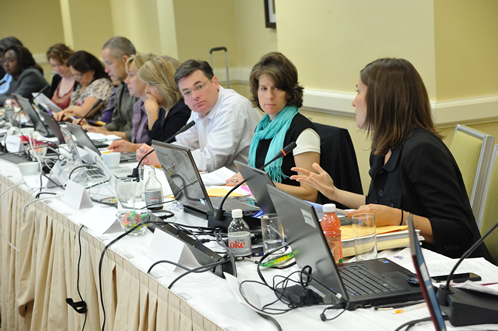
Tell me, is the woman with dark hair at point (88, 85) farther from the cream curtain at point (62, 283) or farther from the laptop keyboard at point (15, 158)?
the cream curtain at point (62, 283)

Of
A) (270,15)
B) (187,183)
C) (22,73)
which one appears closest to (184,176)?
(187,183)

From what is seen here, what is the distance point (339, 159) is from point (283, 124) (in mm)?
276

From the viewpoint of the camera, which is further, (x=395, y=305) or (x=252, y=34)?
(x=252, y=34)

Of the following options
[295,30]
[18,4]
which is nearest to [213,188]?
[295,30]

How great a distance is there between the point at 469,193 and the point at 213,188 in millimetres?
923

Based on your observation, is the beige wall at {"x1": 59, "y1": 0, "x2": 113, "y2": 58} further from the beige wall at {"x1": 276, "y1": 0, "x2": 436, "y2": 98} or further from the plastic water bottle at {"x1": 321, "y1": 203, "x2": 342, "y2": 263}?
the plastic water bottle at {"x1": 321, "y1": 203, "x2": 342, "y2": 263}

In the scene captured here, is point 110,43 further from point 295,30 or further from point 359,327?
point 359,327

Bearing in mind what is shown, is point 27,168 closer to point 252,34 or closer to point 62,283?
point 62,283

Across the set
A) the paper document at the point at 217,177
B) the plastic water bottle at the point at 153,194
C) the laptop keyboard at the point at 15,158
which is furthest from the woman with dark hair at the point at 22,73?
the plastic water bottle at the point at 153,194

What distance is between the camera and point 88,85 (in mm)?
4879

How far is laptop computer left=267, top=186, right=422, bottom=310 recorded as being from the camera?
98 centimetres

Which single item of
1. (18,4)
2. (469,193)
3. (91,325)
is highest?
(18,4)

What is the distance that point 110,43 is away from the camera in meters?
4.04

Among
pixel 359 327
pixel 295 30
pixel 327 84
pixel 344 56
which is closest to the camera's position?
pixel 359 327
